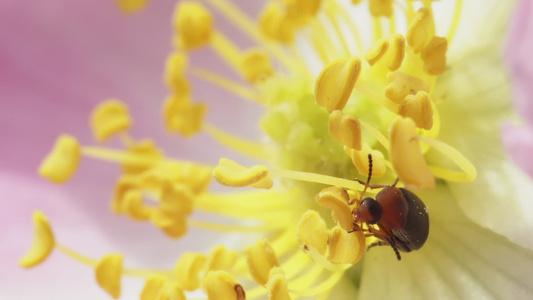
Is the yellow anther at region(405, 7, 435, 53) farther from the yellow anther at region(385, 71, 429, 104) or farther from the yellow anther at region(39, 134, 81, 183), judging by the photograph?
the yellow anther at region(39, 134, 81, 183)

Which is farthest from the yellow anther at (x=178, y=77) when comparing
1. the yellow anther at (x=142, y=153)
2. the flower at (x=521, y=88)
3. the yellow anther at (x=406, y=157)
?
the flower at (x=521, y=88)

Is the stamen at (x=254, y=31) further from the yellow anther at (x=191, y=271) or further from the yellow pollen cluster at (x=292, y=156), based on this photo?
the yellow anther at (x=191, y=271)

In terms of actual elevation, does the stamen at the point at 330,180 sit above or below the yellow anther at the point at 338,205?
above

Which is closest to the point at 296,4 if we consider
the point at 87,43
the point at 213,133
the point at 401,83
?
the point at 213,133

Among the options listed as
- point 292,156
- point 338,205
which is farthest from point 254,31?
point 338,205

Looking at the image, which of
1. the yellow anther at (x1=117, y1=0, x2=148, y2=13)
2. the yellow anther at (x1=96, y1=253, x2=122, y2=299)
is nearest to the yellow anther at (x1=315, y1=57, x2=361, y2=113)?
the yellow anther at (x1=96, y1=253, x2=122, y2=299)

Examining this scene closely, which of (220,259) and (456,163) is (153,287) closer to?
(220,259)
